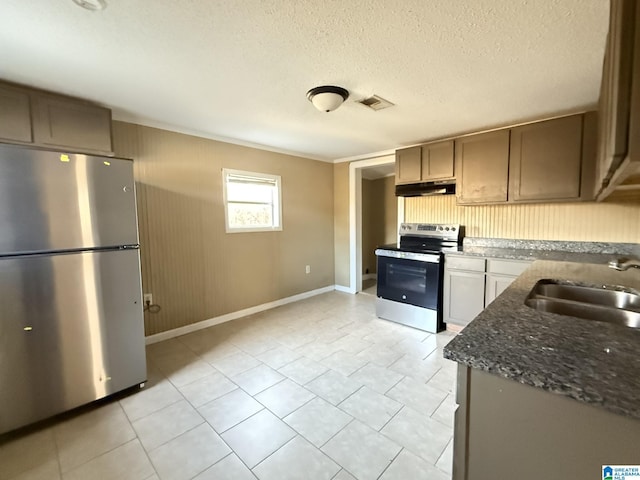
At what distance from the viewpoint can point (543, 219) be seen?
2994mm

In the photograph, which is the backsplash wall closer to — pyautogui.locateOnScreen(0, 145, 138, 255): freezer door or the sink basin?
the sink basin

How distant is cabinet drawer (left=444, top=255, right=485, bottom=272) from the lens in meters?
2.90

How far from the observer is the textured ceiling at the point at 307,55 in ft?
4.26

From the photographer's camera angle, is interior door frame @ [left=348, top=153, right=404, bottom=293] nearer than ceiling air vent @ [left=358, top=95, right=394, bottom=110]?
No

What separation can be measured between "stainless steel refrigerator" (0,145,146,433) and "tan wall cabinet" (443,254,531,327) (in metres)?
3.04

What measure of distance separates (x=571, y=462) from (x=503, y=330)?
14.4 inches

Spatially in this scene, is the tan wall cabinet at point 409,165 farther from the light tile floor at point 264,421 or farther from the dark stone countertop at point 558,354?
the dark stone countertop at point 558,354

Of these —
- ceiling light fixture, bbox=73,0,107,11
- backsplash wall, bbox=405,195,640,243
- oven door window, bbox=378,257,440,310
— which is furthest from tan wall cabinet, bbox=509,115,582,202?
ceiling light fixture, bbox=73,0,107,11

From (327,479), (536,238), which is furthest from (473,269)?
(327,479)

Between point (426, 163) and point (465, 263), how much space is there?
134cm

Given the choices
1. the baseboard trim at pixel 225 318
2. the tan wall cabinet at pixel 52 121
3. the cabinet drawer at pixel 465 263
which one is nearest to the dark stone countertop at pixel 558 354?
the cabinet drawer at pixel 465 263

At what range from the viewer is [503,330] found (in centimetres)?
96

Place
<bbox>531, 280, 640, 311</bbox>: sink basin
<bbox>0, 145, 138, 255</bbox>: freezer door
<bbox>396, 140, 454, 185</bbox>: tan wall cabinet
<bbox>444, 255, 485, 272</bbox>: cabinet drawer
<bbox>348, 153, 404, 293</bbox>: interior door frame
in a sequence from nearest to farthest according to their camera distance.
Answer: <bbox>531, 280, 640, 311</bbox>: sink basin
<bbox>0, 145, 138, 255</bbox>: freezer door
<bbox>444, 255, 485, 272</bbox>: cabinet drawer
<bbox>396, 140, 454, 185</bbox>: tan wall cabinet
<bbox>348, 153, 404, 293</bbox>: interior door frame

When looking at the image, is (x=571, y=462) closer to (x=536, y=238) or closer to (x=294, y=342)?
(x=294, y=342)
